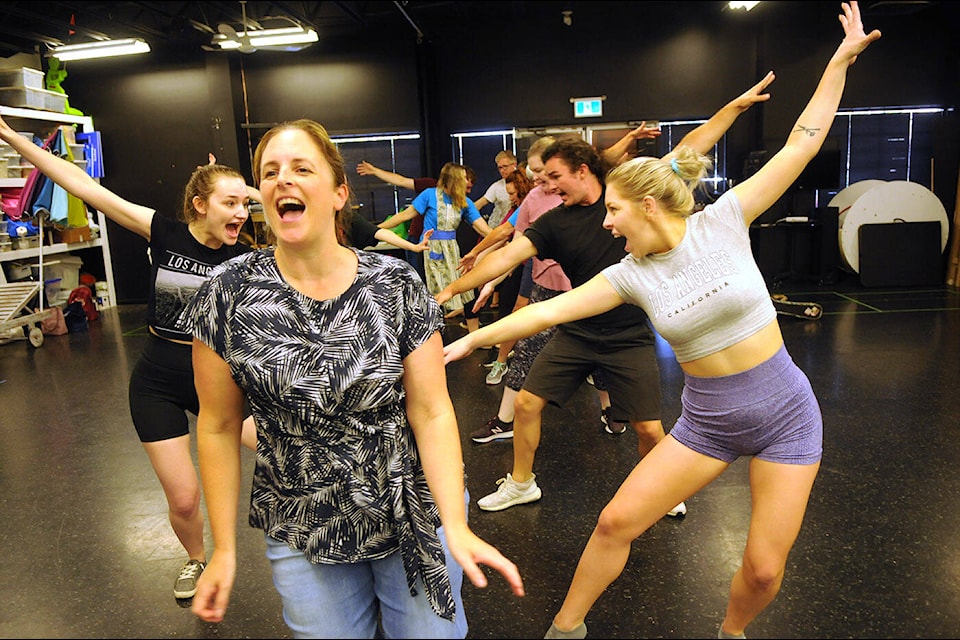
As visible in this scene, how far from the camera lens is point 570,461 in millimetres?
3838

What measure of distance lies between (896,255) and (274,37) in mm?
8529

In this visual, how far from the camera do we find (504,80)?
10688 mm

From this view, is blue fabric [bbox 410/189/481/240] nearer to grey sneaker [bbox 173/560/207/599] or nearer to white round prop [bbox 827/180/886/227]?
grey sneaker [bbox 173/560/207/599]

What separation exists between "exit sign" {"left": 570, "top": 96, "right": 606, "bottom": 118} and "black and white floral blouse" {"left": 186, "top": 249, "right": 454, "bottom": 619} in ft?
32.3

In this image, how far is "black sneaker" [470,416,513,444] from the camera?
4.20m

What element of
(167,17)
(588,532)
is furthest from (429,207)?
(167,17)

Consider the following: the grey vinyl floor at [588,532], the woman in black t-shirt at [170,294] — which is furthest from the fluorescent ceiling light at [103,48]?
the woman in black t-shirt at [170,294]

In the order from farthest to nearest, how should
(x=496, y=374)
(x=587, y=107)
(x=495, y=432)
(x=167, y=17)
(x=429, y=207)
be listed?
(x=587, y=107) → (x=167, y=17) → (x=429, y=207) → (x=496, y=374) → (x=495, y=432)

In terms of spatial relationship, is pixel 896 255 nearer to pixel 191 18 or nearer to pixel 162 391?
pixel 162 391

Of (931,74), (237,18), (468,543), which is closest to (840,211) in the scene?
(931,74)

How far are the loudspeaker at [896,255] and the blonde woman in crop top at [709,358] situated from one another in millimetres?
8434

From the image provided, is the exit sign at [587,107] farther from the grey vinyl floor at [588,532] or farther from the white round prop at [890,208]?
the grey vinyl floor at [588,532]

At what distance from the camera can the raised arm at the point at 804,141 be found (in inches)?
82.3

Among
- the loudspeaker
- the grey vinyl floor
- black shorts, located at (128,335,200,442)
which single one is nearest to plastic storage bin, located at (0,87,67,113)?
the grey vinyl floor
